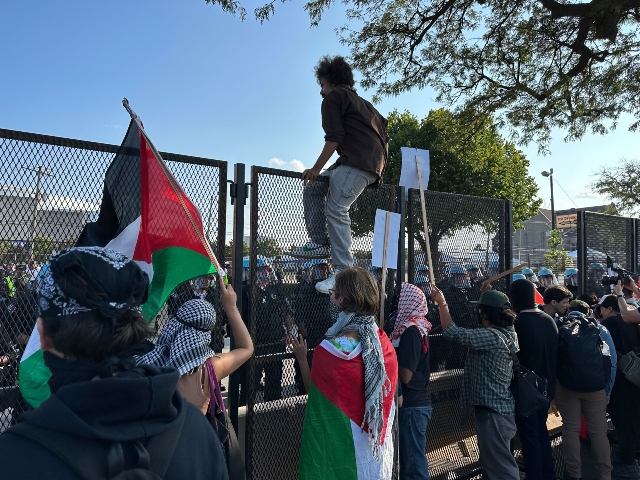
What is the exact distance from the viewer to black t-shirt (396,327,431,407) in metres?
4.12

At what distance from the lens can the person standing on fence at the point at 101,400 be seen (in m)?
1.26

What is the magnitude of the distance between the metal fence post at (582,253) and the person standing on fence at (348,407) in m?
4.96

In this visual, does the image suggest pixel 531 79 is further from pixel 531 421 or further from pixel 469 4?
pixel 531 421

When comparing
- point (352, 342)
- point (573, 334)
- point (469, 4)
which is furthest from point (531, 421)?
point (469, 4)

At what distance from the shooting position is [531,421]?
15.9 feet

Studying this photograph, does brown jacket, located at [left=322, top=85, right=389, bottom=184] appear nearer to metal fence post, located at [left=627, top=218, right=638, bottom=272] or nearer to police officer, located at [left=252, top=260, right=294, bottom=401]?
police officer, located at [left=252, top=260, right=294, bottom=401]

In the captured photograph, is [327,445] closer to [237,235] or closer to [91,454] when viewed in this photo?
[237,235]

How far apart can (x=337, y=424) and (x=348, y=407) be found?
0.12 m

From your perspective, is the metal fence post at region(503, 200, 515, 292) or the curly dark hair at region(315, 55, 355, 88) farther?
the metal fence post at region(503, 200, 515, 292)

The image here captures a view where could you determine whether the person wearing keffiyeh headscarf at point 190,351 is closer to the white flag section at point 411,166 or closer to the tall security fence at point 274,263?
the tall security fence at point 274,263

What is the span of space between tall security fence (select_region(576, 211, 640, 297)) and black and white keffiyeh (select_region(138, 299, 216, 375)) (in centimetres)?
609

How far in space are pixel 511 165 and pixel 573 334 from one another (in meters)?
19.1

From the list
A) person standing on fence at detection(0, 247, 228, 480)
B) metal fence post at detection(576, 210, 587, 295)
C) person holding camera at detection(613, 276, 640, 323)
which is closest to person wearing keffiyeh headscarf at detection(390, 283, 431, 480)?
person standing on fence at detection(0, 247, 228, 480)

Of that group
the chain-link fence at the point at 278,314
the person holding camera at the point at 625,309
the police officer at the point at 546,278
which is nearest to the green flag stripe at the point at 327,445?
the chain-link fence at the point at 278,314
